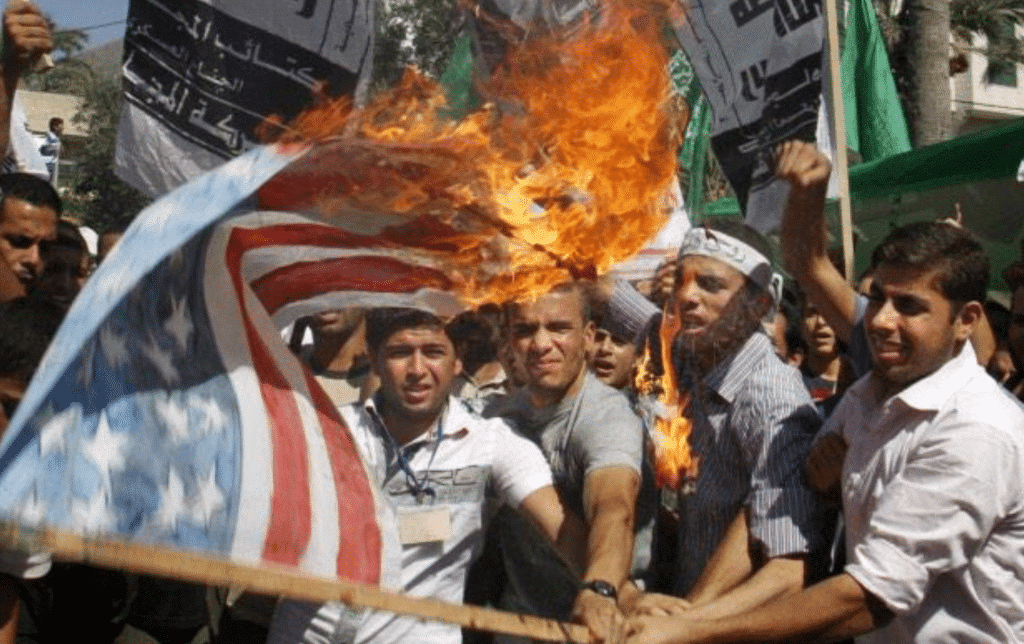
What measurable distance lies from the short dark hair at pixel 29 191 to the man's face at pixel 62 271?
0.99 feet

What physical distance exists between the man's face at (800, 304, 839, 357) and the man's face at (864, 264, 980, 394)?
9.44ft

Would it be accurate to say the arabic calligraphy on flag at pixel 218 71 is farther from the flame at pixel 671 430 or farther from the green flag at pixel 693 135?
the green flag at pixel 693 135

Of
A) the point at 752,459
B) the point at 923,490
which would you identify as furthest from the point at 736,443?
the point at 923,490

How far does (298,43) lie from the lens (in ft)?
19.7

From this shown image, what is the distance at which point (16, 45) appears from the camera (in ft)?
18.8

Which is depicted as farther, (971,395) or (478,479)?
(478,479)

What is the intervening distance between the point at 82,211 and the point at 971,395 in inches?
793

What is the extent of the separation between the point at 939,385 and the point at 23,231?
3.47 metres

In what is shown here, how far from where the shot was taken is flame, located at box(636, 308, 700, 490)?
16.3ft

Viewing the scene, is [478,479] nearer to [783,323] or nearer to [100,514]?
[100,514]

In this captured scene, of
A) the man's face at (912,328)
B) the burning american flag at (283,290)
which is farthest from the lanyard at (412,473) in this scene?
the man's face at (912,328)

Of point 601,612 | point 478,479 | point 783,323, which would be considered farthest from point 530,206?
point 783,323

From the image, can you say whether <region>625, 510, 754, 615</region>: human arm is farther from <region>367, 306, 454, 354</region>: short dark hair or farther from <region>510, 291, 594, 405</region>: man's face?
<region>367, 306, 454, 354</region>: short dark hair

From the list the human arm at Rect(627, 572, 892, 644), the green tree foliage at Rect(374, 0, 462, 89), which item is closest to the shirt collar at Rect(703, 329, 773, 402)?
the human arm at Rect(627, 572, 892, 644)
